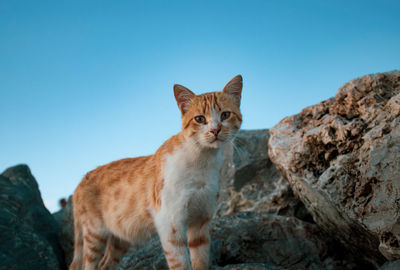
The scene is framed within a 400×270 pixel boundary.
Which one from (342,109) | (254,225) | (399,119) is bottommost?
(254,225)

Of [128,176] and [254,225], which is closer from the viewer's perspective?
[128,176]

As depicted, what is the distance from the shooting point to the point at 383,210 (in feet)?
11.5

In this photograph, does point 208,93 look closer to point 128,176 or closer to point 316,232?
point 128,176

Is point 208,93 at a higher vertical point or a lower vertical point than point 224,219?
higher

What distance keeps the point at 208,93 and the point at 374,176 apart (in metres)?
2.19

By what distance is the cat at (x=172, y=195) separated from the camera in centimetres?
369

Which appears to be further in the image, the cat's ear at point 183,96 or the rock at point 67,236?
the rock at point 67,236

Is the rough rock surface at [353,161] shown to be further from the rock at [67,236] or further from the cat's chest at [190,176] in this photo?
the rock at [67,236]

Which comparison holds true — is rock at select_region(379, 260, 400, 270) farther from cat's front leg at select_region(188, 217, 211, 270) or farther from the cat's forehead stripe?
the cat's forehead stripe

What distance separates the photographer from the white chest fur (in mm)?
3695

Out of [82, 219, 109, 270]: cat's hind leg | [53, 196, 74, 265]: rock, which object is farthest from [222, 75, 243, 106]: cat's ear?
[53, 196, 74, 265]: rock

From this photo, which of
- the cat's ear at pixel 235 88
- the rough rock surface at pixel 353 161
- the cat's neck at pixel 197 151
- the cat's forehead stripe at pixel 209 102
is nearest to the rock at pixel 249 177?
the rough rock surface at pixel 353 161

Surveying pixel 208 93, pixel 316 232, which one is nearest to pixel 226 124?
pixel 208 93

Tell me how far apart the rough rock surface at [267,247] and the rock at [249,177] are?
113 cm
